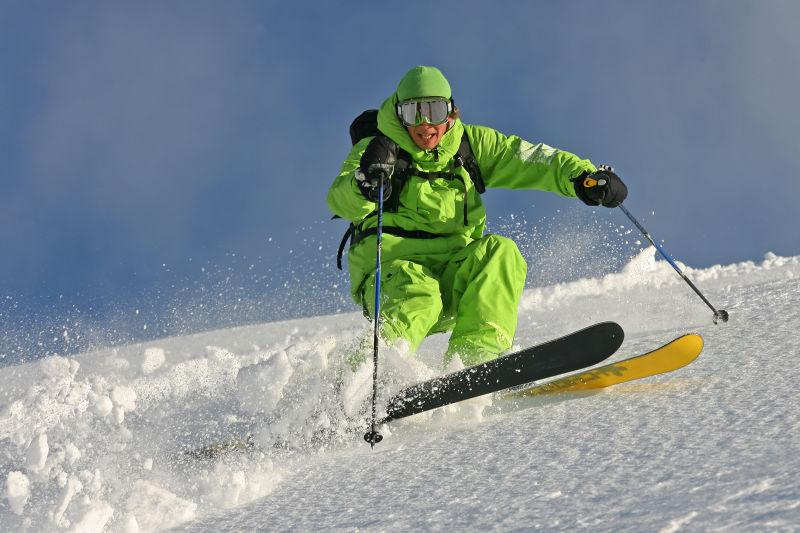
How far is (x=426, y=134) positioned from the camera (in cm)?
427

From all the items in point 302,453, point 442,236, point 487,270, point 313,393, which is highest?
point 442,236

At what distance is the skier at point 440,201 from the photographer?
3.99 meters

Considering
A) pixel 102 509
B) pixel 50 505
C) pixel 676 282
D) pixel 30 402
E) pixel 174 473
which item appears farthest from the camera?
pixel 676 282

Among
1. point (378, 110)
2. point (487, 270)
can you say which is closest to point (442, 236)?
point (487, 270)

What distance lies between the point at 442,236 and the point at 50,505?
2499mm

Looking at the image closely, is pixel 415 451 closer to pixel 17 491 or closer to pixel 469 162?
pixel 17 491

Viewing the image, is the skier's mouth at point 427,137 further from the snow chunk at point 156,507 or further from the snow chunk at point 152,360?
the snow chunk at point 152,360

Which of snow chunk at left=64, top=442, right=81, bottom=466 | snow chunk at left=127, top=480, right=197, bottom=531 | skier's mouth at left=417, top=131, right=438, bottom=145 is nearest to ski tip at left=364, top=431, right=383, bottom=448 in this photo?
snow chunk at left=127, top=480, right=197, bottom=531

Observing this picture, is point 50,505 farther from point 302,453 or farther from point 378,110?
point 378,110

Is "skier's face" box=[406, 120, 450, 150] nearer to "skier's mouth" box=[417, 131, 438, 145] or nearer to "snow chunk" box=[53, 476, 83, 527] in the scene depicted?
"skier's mouth" box=[417, 131, 438, 145]

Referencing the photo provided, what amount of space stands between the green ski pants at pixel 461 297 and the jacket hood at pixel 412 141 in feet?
1.67

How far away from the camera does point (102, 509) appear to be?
8.20ft

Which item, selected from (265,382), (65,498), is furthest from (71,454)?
(265,382)

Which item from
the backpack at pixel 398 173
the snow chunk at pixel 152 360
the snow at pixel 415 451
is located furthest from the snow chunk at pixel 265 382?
the snow chunk at pixel 152 360
